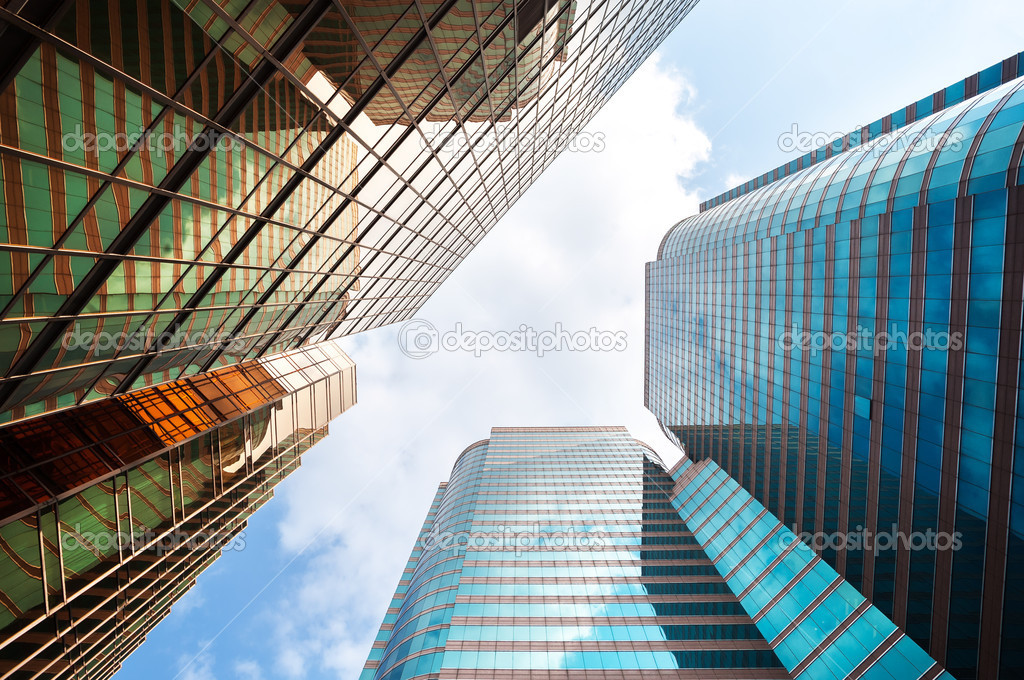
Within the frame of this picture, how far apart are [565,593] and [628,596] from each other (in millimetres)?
6535

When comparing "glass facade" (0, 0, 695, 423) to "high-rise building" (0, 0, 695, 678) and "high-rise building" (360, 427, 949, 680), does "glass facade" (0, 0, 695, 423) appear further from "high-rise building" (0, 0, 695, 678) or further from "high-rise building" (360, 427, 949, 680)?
"high-rise building" (360, 427, 949, 680)

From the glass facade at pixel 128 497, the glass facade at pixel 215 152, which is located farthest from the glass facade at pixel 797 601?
the glass facade at pixel 128 497

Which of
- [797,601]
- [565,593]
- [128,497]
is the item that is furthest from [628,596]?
[128,497]

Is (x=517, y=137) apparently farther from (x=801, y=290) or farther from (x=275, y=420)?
(x=801, y=290)

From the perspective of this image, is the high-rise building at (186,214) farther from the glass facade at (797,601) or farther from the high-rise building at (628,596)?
the glass facade at (797,601)

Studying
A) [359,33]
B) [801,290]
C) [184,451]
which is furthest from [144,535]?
[801,290]

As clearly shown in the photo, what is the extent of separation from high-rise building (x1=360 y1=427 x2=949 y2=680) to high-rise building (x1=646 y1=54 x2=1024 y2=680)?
3655 millimetres

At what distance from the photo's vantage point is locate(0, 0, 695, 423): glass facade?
7.48 meters

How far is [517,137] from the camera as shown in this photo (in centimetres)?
2447

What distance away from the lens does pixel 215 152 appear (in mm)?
10125

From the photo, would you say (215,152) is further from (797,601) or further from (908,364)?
(797,601)

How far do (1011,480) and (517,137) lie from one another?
98.2 feet

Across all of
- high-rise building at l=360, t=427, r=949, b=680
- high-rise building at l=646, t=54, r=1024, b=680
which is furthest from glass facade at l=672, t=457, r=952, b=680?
high-rise building at l=646, t=54, r=1024, b=680

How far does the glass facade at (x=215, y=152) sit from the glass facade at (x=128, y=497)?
6.87 ft
